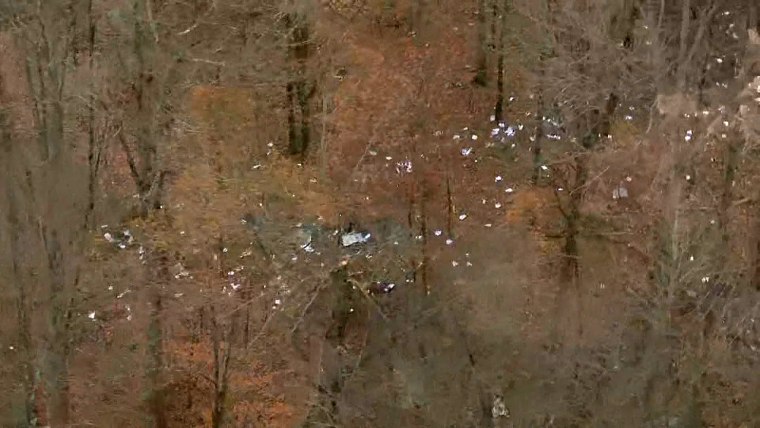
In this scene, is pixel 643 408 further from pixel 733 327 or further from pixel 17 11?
pixel 17 11

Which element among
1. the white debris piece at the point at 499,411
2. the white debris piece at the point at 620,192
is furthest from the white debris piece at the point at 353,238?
the white debris piece at the point at 620,192

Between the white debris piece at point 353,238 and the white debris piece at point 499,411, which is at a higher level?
the white debris piece at point 353,238

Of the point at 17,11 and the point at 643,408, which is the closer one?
the point at 643,408

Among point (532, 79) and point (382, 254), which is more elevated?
point (532, 79)

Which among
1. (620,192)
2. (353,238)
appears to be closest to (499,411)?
(353,238)

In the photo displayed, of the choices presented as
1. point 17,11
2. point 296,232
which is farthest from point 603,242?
point 17,11

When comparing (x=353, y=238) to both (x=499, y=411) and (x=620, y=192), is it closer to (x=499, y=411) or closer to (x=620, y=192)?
(x=499, y=411)

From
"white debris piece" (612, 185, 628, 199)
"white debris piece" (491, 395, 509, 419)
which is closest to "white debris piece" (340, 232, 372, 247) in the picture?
"white debris piece" (491, 395, 509, 419)

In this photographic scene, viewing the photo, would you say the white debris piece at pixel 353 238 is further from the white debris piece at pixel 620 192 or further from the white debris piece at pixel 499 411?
the white debris piece at pixel 620 192

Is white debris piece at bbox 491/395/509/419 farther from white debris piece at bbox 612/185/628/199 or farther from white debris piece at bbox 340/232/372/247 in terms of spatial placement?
white debris piece at bbox 612/185/628/199
